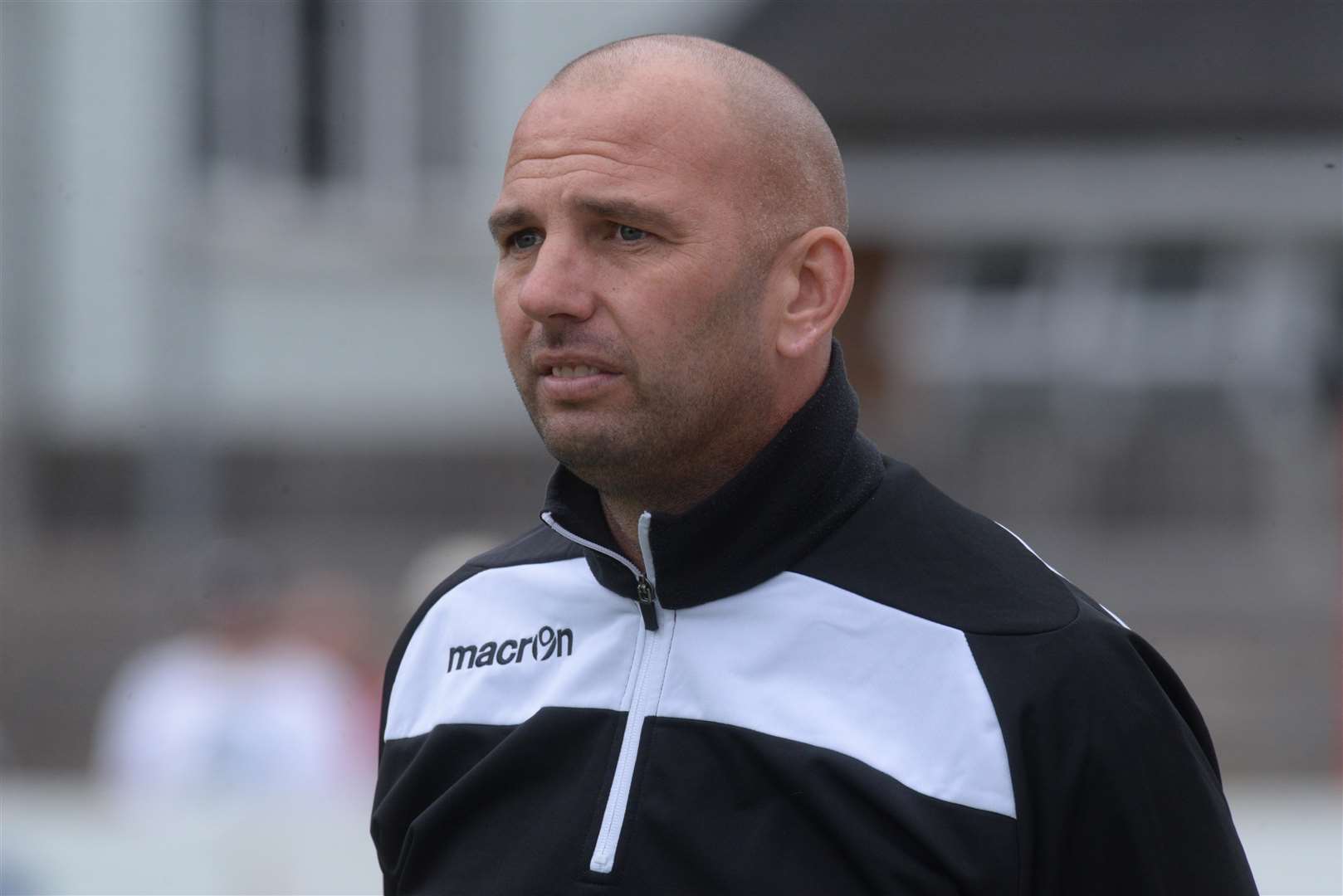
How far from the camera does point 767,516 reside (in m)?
1.78

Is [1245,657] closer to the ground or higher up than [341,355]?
closer to the ground

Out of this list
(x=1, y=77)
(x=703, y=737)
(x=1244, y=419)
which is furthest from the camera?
(x=1244, y=419)

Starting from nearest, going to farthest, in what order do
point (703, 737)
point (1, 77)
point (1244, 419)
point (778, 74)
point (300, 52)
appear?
point (703, 737) → point (778, 74) → point (1, 77) → point (300, 52) → point (1244, 419)

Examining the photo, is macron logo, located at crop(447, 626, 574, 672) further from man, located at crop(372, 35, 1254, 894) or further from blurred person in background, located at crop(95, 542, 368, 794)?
blurred person in background, located at crop(95, 542, 368, 794)

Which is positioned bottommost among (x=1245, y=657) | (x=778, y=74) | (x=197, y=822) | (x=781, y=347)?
(x=1245, y=657)

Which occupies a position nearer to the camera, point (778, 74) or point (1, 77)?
point (778, 74)

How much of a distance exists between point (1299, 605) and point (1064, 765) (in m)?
9.55

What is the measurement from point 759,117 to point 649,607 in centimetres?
54

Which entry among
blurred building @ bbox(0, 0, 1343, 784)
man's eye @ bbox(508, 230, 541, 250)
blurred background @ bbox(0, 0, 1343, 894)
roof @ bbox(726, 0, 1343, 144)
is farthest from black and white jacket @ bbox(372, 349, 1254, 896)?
blurred building @ bbox(0, 0, 1343, 784)

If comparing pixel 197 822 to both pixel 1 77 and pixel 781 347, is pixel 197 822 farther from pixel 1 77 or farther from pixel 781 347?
pixel 1 77

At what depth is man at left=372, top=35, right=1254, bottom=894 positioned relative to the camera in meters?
1.63

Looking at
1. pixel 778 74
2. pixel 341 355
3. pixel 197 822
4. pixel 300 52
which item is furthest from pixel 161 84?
pixel 778 74

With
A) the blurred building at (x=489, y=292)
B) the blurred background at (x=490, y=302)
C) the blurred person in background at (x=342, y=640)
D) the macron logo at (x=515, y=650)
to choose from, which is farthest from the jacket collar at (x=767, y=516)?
the blurred building at (x=489, y=292)

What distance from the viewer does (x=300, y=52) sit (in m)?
10.2
